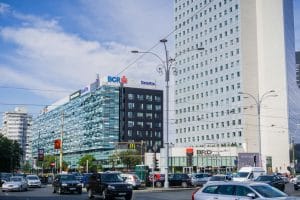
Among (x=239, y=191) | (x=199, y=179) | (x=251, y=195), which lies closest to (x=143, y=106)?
(x=199, y=179)

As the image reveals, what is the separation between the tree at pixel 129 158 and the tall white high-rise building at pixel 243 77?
22.9 m

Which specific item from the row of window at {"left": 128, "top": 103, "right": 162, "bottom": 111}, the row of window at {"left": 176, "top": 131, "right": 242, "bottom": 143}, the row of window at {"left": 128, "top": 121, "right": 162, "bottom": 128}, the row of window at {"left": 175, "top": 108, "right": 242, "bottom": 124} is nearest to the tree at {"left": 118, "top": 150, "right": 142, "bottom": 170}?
the row of window at {"left": 176, "top": 131, "right": 242, "bottom": 143}

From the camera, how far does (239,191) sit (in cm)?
1456

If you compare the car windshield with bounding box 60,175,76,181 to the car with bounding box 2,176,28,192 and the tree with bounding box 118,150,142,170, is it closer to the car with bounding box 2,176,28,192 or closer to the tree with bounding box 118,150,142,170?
the car with bounding box 2,176,28,192

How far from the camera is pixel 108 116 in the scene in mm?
144875

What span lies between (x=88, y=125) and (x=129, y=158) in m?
41.4

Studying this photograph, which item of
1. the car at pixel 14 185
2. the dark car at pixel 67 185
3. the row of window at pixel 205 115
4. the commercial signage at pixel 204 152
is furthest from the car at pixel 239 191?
the row of window at pixel 205 115

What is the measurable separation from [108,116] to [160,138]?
1962cm

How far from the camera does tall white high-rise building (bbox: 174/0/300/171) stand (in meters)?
120

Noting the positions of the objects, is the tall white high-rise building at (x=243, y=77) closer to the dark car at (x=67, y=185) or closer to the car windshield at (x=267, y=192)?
the dark car at (x=67, y=185)

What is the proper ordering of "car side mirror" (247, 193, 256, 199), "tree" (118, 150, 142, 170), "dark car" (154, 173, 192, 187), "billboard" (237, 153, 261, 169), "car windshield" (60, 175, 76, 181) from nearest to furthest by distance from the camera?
"car side mirror" (247, 193, 256, 199) < "car windshield" (60, 175, 76, 181) < "dark car" (154, 173, 192, 187) < "billboard" (237, 153, 261, 169) < "tree" (118, 150, 142, 170)

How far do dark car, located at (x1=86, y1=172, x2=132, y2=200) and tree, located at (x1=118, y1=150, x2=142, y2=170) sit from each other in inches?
3478

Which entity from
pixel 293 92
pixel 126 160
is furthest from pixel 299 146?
pixel 126 160

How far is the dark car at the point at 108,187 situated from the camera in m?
26.2
